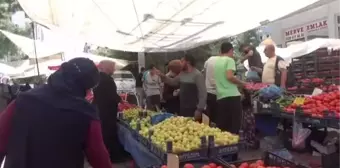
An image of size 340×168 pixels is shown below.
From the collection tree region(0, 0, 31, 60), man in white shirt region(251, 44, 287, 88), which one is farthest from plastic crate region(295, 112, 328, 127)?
tree region(0, 0, 31, 60)

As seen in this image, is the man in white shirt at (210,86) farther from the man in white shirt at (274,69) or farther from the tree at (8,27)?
the tree at (8,27)

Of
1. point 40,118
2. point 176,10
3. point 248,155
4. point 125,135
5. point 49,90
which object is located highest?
point 176,10

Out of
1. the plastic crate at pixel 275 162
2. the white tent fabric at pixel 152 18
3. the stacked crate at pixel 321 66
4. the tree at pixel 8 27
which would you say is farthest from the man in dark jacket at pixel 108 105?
the tree at pixel 8 27

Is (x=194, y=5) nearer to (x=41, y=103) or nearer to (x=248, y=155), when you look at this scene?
(x=248, y=155)

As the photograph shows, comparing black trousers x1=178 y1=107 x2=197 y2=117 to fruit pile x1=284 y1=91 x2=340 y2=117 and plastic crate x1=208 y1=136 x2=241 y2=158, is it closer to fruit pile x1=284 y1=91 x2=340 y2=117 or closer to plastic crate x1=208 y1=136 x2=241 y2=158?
fruit pile x1=284 y1=91 x2=340 y2=117

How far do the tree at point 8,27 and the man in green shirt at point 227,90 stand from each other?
23.9 meters

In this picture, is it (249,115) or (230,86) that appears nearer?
(230,86)

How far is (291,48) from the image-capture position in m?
13.0

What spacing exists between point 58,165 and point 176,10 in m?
4.44

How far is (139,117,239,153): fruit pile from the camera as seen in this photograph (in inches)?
166

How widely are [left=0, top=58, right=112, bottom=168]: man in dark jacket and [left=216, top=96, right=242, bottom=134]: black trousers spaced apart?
409 cm

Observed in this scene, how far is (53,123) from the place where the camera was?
280 centimetres

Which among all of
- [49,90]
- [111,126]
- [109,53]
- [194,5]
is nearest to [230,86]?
[194,5]

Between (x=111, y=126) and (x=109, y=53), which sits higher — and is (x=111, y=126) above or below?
below
